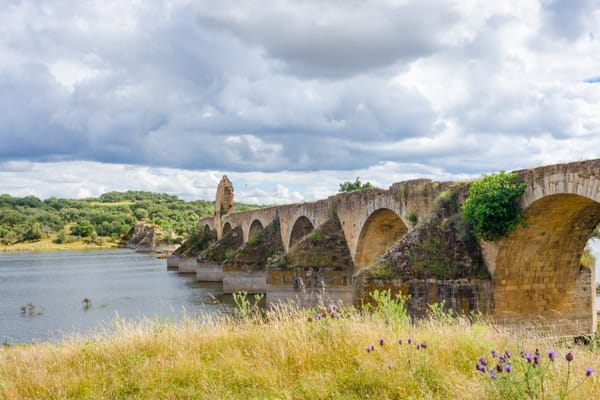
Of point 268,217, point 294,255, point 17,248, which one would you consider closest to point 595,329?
point 294,255

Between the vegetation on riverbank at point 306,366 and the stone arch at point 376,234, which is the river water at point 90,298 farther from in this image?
the vegetation on riverbank at point 306,366

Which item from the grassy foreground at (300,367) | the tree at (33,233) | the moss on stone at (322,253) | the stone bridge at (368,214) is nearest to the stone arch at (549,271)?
the stone bridge at (368,214)

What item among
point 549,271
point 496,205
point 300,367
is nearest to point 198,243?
point 549,271

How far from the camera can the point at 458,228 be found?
1289cm

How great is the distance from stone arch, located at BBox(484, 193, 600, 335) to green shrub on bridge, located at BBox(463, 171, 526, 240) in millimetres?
290

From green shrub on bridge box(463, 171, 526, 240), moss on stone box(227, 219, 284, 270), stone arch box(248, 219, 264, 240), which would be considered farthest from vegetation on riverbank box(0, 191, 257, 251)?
green shrub on bridge box(463, 171, 526, 240)

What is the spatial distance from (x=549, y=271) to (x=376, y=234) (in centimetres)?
756

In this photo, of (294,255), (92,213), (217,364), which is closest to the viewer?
(217,364)

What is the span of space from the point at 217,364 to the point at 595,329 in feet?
38.2

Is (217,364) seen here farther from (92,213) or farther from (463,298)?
(92,213)

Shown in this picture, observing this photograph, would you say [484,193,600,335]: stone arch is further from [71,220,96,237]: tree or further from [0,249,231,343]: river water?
[71,220,96,237]: tree

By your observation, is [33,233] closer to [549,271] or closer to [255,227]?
[255,227]

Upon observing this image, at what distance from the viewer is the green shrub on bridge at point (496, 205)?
11.6 m

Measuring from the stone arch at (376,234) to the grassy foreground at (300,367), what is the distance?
40.6 feet
